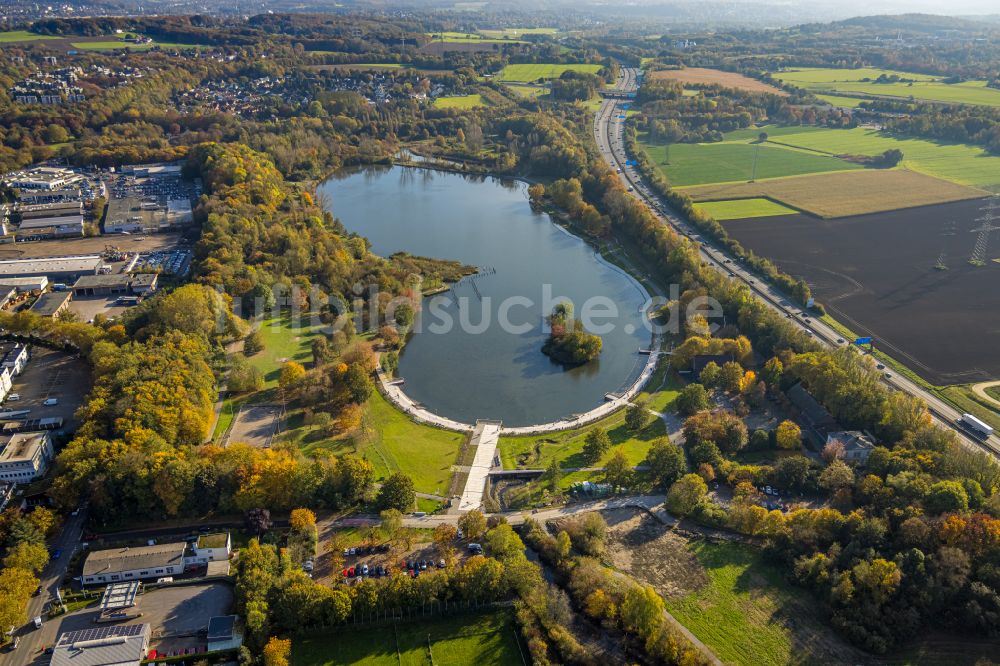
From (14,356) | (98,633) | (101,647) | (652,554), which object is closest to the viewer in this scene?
(101,647)

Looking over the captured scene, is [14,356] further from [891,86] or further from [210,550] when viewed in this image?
[891,86]

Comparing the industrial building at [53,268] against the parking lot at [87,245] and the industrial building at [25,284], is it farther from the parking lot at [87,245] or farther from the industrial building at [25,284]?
the parking lot at [87,245]

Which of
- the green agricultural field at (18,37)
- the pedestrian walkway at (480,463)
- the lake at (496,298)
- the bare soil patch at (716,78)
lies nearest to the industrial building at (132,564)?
the pedestrian walkway at (480,463)

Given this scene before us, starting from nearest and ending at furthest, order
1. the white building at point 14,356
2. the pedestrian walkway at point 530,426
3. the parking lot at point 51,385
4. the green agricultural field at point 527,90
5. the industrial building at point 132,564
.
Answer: the industrial building at point 132,564 < the parking lot at point 51,385 < the pedestrian walkway at point 530,426 < the white building at point 14,356 < the green agricultural field at point 527,90

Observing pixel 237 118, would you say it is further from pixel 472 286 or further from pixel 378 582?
pixel 378 582

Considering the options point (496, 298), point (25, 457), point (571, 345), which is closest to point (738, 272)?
point (571, 345)

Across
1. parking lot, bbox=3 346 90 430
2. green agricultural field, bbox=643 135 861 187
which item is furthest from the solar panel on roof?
green agricultural field, bbox=643 135 861 187
